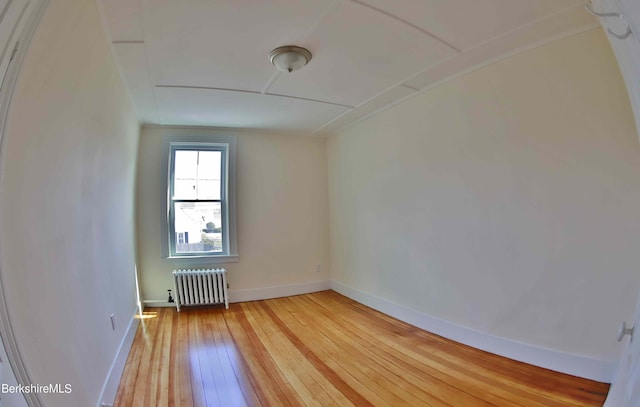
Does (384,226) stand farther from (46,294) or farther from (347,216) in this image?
(46,294)

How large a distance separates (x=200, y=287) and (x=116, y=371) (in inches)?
67.6

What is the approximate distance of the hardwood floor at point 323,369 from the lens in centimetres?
185

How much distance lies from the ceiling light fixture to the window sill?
2801 millimetres

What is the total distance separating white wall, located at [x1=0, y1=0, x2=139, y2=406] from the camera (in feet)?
3.18

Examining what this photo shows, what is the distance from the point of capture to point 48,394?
1030 millimetres

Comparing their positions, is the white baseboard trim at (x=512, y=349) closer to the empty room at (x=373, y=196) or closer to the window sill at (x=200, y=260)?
the empty room at (x=373, y=196)

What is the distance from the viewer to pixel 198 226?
13.2ft

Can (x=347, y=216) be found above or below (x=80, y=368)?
above

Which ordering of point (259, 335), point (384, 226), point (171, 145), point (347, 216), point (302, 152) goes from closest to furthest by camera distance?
point (259, 335), point (384, 226), point (171, 145), point (347, 216), point (302, 152)

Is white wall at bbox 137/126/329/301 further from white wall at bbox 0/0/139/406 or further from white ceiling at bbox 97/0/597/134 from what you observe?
white wall at bbox 0/0/139/406

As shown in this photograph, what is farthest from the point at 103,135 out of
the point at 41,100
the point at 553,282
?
the point at 553,282

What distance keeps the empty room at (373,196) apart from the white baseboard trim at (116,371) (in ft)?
0.10

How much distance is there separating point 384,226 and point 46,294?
118 inches

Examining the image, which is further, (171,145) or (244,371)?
(171,145)
